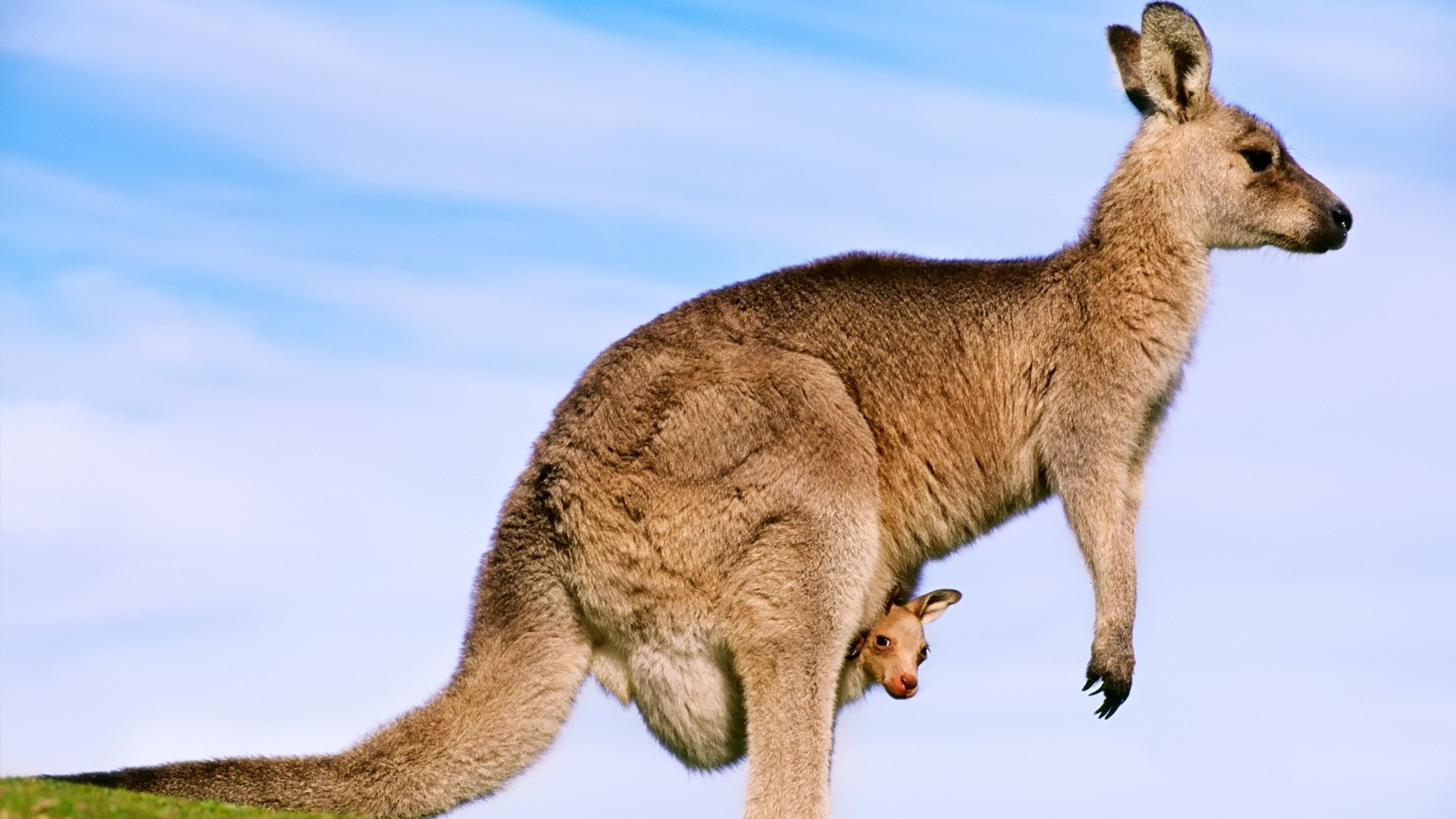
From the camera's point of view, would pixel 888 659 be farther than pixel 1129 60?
No

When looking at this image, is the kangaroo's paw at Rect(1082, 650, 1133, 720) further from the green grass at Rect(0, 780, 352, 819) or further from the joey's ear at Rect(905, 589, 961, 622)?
the green grass at Rect(0, 780, 352, 819)

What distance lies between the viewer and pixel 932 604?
8695 mm

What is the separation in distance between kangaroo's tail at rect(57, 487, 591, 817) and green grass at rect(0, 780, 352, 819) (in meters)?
0.11

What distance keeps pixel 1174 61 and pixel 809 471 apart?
3.58 m

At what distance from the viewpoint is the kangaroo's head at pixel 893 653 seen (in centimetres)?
812

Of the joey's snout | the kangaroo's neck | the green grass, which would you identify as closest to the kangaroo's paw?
the joey's snout

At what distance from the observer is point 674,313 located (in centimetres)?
783

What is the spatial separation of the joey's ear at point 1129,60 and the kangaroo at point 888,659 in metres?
3.34

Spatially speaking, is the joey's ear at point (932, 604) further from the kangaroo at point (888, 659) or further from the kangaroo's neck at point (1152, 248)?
the kangaroo's neck at point (1152, 248)

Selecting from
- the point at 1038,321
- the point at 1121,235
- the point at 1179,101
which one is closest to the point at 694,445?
the point at 1038,321

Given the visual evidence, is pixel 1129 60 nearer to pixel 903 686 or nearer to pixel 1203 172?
pixel 1203 172

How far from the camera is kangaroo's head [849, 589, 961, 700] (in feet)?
26.6

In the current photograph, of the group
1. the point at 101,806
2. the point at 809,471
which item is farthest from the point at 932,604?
the point at 101,806

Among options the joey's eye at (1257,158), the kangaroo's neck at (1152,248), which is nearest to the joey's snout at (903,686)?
the kangaroo's neck at (1152,248)
